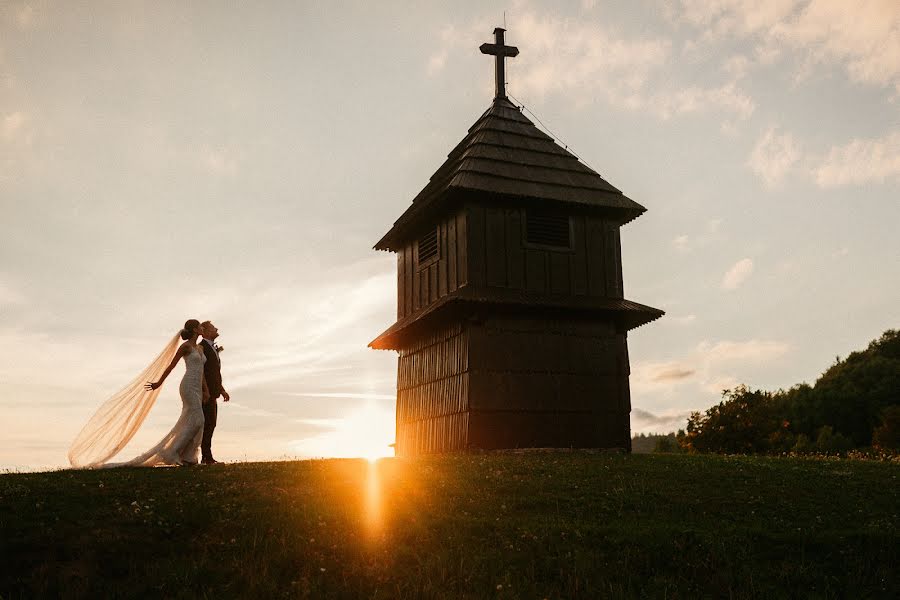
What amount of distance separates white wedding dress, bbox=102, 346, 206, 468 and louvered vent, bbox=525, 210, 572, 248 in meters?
10.2

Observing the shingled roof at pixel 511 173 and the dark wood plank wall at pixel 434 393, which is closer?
the dark wood plank wall at pixel 434 393

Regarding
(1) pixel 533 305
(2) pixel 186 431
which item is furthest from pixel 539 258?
(2) pixel 186 431

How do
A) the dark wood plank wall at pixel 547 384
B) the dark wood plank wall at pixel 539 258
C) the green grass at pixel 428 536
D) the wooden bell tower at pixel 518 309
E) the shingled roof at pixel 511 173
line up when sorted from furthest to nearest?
the shingled roof at pixel 511 173, the dark wood plank wall at pixel 539 258, the wooden bell tower at pixel 518 309, the dark wood plank wall at pixel 547 384, the green grass at pixel 428 536

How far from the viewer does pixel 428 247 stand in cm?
2484

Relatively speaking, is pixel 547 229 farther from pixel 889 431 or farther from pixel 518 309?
pixel 889 431

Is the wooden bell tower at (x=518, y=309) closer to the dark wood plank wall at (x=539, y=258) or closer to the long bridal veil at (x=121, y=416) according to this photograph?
the dark wood plank wall at (x=539, y=258)

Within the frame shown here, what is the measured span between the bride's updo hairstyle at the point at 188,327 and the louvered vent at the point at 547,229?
9.81m

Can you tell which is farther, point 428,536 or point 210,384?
point 210,384

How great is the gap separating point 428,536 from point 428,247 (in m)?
14.7

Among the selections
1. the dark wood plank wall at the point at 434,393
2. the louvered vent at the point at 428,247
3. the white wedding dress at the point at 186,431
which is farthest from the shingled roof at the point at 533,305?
the white wedding dress at the point at 186,431

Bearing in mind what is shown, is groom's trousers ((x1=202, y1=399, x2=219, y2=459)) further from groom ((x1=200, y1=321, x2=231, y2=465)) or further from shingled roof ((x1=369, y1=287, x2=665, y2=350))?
shingled roof ((x1=369, y1=287, x2=665, y2=350))

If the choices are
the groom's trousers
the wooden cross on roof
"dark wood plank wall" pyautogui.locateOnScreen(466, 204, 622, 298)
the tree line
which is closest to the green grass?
the groom's trousers

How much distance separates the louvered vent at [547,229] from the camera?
912 inches

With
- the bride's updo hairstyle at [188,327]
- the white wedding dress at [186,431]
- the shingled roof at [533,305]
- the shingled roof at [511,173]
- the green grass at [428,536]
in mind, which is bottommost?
the green grass at [428,536]
